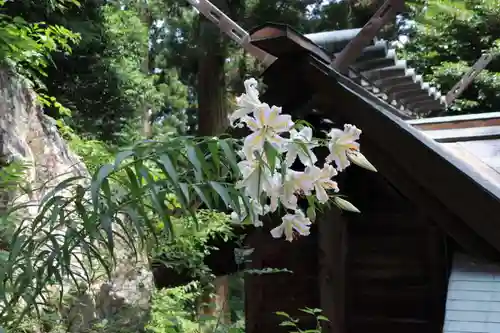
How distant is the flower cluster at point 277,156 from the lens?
0.84 m

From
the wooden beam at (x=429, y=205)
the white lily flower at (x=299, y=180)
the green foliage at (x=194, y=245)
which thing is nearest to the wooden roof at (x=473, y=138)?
the wooden beam at (x=429, y=205)

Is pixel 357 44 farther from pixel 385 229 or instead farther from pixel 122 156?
pixel 122 156

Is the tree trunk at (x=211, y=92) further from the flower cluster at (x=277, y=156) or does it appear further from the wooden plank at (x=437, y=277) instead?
the flower cluster at (x=277, y=156)

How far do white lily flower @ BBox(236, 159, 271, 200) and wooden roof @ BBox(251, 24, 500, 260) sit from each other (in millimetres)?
840

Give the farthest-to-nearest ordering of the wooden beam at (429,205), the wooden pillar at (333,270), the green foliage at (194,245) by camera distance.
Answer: the green foliage at (194,245)
the wooden pillar at (333,270)
the wooden beam at (429,205)

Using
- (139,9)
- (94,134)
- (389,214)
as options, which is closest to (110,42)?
(94,134)

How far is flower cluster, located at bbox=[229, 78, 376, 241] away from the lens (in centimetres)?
84

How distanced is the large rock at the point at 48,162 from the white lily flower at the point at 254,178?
215 cm

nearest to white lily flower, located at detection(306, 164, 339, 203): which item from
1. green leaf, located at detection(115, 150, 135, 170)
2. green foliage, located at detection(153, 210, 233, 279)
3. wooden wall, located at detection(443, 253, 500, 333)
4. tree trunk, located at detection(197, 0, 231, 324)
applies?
green leaf, located at detection(115, 150, 135, 170)

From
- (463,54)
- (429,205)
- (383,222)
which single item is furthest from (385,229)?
(463,54)

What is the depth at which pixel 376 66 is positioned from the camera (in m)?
3.02

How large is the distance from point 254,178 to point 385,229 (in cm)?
148

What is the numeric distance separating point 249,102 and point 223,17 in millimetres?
3816

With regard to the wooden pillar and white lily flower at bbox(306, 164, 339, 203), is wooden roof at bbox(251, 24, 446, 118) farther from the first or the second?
white lily flower at bbox(306, 164, 339, 203)
